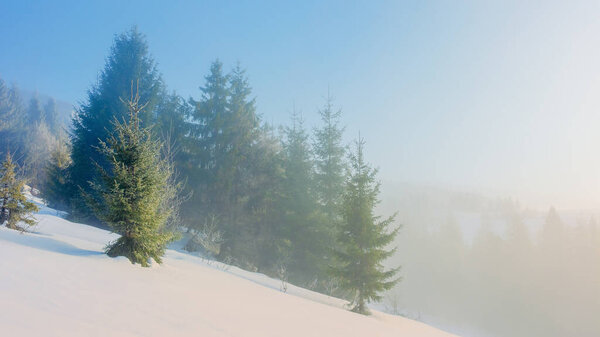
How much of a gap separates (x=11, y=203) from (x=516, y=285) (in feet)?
203

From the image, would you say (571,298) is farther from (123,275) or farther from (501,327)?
(123,275)

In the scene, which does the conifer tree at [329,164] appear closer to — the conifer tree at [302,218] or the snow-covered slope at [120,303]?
the conifer tree at [302,218]

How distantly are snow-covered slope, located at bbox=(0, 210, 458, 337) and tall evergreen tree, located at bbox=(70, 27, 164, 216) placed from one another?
12.0 m

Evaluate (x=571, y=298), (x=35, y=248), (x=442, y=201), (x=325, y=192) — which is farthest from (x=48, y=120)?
(x=442, y=201)

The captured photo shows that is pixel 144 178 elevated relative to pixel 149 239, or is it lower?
elevated

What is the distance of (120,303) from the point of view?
3797mm

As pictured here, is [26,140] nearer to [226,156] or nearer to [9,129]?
[9,129]

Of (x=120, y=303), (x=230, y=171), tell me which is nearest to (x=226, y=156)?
(x=230, y=171)

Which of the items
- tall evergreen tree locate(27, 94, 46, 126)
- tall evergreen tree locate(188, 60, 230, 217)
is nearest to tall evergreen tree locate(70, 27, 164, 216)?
→ tall evergreen tree locate(188, 60, 230, 217)

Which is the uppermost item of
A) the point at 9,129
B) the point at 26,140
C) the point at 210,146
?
the point at 9,129

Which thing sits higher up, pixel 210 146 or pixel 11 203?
pixel 210 146

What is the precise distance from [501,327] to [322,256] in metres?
39.4

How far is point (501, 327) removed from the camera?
40938 millimetres

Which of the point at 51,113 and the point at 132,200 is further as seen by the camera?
the point at 51,113
